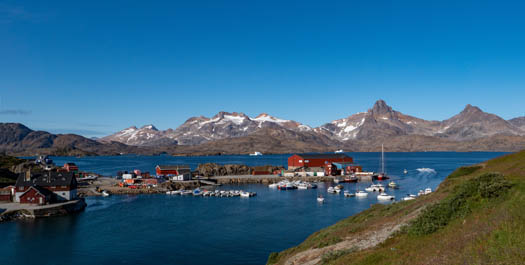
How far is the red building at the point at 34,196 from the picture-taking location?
61.7 metres

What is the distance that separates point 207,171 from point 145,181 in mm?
29202

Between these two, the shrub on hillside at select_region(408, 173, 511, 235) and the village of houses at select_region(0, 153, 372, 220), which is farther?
the village of houses at select_region(0, 153, 372, 220)

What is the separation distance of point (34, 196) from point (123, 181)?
1557 inches

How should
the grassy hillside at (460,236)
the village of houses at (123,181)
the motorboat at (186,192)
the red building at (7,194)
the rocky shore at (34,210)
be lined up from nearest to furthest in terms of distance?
the grassy hillside at (460,236), the rocky shore at (34,210), the village of houses at (123,181), the red building at (7,194), the motorboat at (186,192)

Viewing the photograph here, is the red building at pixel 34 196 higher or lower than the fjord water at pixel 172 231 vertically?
higher

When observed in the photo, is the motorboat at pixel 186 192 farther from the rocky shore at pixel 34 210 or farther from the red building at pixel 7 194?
the red building at pixel 7 194

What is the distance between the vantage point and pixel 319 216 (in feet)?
189

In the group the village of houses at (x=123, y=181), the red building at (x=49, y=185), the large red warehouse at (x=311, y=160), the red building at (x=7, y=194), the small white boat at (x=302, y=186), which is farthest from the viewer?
the large red warehouse at (x=311, y=160)

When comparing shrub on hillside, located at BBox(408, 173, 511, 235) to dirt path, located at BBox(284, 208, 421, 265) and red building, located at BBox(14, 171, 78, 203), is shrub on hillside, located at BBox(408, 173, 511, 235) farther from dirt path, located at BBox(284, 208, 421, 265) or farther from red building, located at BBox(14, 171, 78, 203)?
red building, located at BBox(14, 171, 78, 203)

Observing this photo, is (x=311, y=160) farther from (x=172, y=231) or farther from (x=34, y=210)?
(x=34, y=210)

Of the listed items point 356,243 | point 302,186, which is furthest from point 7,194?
point 356,243

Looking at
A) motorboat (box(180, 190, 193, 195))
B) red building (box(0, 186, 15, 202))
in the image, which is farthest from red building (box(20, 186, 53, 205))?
motorboat (box(180, 190, 193, 195))

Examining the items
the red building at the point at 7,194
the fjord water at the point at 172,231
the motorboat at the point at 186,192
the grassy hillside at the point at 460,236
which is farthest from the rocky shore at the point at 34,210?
the grassy hillside at the point at 460,236

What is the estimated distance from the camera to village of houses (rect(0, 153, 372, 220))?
6188 centimetres
